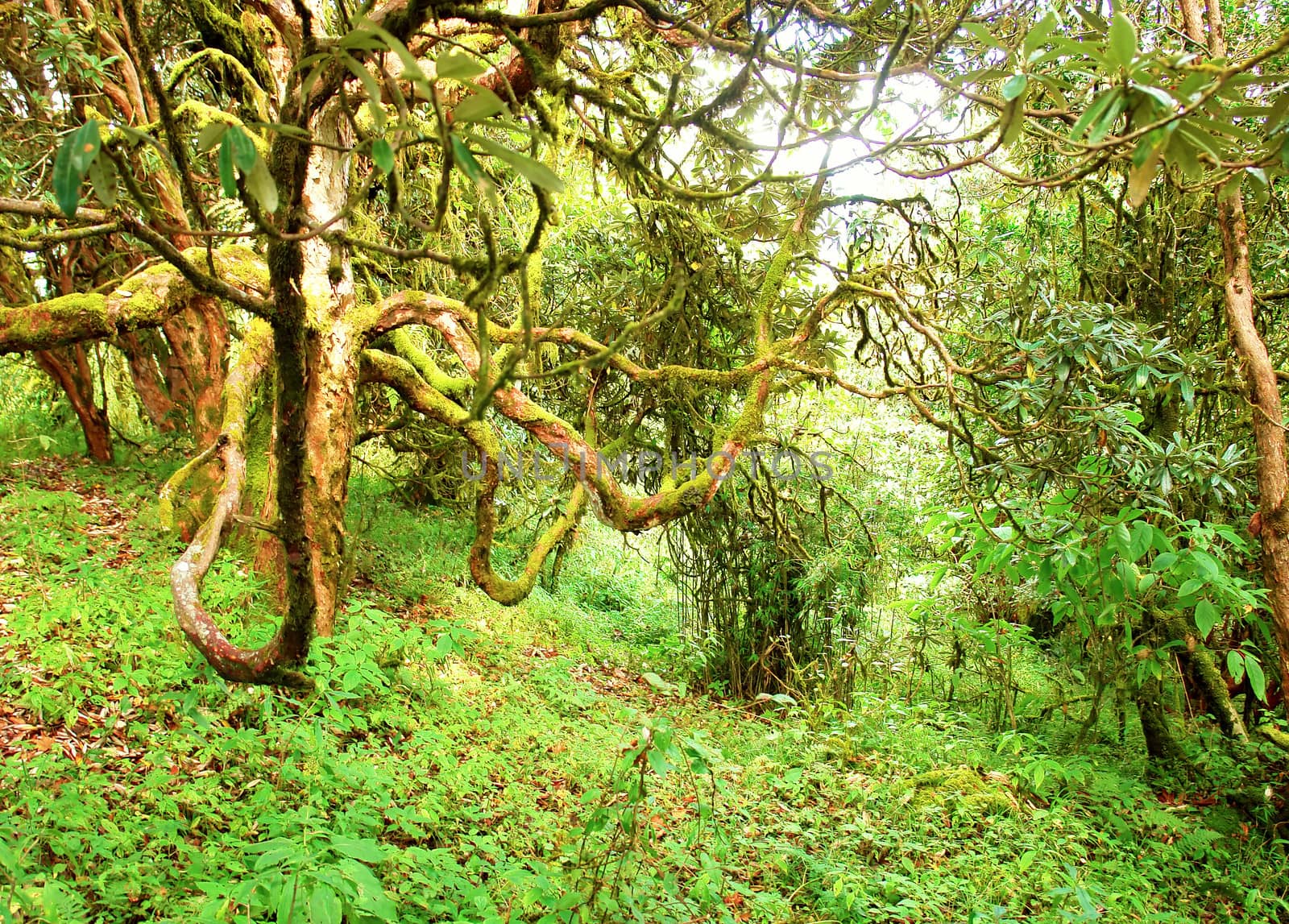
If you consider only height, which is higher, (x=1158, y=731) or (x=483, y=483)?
(x=483, y=483)

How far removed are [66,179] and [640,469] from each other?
16.3 feet

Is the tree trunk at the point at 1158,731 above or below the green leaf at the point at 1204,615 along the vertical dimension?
below

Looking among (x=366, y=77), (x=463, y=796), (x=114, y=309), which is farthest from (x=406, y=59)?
(x=114, y=309)

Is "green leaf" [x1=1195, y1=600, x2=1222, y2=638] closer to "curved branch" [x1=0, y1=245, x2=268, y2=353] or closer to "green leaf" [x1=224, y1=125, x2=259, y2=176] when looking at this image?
"green leaf" [x1=224, y1=125, x2=259, y2=176]

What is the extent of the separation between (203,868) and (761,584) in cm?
477

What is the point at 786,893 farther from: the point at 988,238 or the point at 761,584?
the point at 988,238

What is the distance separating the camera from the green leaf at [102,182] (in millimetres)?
918

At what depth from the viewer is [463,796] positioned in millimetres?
3238

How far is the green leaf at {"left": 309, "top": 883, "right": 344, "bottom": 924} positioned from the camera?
1.66 m

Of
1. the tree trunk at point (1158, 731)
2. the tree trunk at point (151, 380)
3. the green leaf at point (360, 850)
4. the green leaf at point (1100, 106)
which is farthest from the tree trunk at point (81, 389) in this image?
the tree trunk at point (1158, 731)

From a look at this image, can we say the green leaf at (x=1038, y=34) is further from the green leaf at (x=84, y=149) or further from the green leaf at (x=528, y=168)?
the green leaf at (x=84, y=149)

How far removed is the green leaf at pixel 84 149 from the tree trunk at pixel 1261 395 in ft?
13.2

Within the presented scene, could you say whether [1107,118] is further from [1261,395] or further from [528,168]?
[1261,395]

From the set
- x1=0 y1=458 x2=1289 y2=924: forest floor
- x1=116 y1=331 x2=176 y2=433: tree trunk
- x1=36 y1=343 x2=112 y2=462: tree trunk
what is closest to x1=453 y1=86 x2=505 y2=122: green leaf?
x1=0 y1=458 x2=1289 y2=924: forest floor
